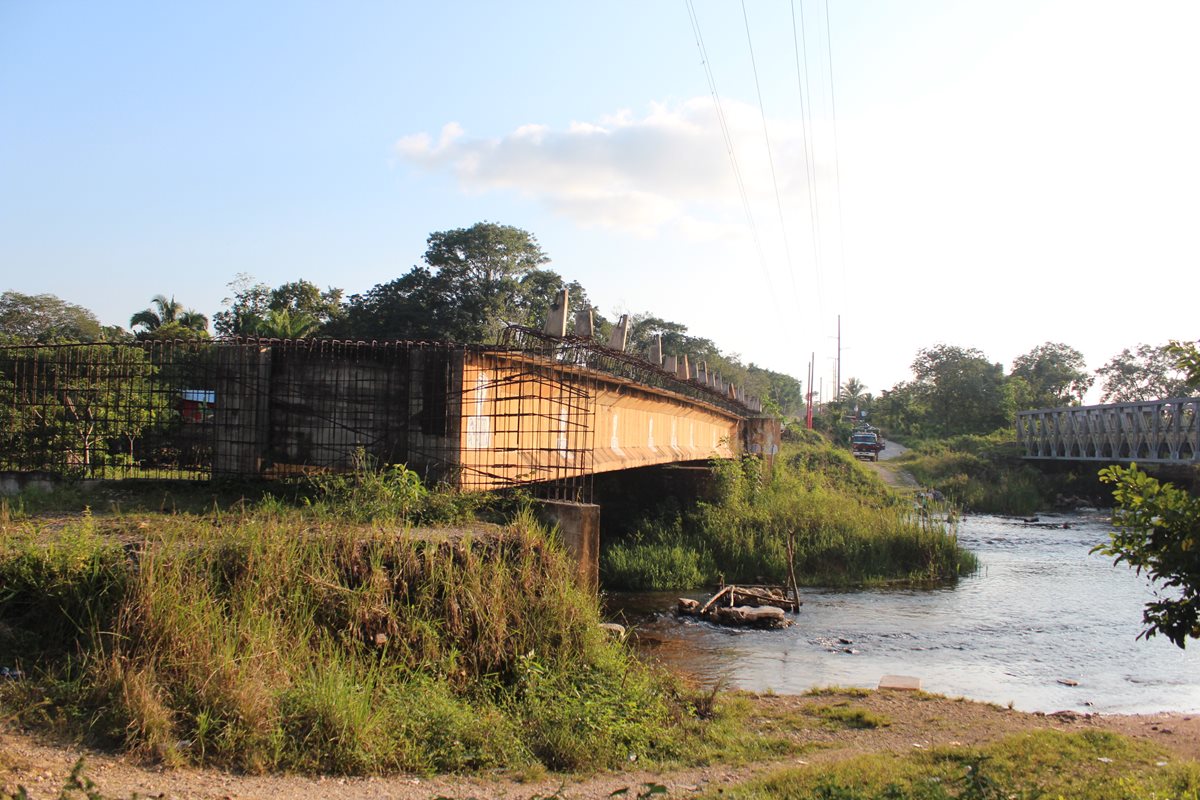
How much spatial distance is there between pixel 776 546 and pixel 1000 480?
100 feet

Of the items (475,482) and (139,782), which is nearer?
(139,782)

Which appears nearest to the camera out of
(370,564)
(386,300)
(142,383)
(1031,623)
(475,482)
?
(370,564)

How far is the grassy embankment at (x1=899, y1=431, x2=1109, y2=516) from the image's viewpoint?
151 feet

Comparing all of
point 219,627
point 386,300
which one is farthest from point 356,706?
point 386,300

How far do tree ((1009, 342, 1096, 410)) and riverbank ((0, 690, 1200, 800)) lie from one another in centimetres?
7340

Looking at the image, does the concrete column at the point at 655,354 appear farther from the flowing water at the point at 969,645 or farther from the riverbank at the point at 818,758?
the riverbank at the point at 818,758

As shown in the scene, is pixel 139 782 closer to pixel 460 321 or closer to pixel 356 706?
pixel 356 706

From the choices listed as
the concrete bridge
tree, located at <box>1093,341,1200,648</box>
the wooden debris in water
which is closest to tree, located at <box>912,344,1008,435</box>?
the wooden debris in water

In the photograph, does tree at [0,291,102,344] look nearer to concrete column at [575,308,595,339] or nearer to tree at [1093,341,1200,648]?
concrete column at [575,308,595,339]

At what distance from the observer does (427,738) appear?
7.83 meters

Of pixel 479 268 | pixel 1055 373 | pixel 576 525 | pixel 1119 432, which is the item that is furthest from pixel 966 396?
pixel 576 525

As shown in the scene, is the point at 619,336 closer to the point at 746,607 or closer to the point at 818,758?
the point at 746,607

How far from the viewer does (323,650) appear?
842 centimetres

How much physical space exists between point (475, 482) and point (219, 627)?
610cm
